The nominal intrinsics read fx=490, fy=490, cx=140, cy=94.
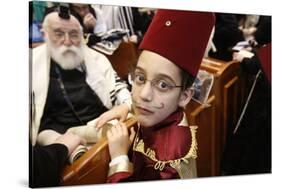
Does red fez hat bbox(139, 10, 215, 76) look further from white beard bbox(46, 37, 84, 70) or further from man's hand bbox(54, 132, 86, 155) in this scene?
man's hand bbox(54, 132, 86, 155)

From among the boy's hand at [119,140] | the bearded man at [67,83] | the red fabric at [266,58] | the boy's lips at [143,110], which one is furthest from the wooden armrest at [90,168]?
the red fabric at [266,58]

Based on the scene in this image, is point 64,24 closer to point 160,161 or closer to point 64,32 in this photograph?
point 64,32

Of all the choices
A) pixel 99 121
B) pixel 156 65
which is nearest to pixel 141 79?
pixel 156 65

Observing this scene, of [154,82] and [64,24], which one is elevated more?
[64,24]

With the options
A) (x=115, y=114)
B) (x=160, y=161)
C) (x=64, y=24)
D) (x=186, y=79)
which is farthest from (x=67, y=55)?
(x=160, y=161)

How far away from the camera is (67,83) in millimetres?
3209

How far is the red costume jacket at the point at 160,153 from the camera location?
Answer: 11.1 ft

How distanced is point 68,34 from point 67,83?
0.32 m

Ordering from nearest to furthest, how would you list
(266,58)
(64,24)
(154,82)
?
1. (64,24)
2. (154,82)
3. (266,58)

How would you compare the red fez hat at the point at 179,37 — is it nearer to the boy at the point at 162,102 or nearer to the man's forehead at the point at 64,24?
the boy at the point at 162,102

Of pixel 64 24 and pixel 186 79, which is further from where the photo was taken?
pixel 186 79

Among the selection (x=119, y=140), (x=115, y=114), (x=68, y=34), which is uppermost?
(x=68, y=34)

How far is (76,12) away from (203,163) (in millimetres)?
1428

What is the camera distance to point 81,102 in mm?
3244
